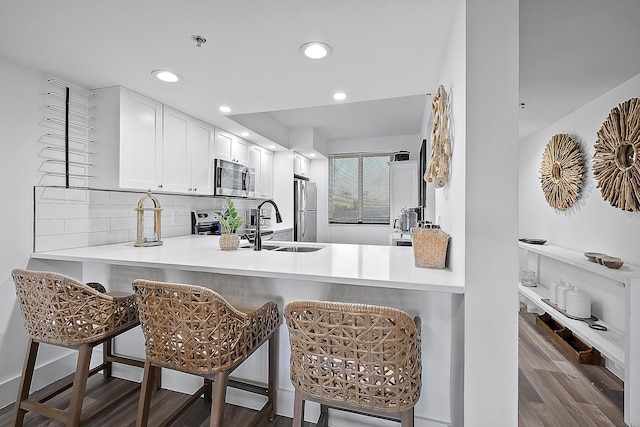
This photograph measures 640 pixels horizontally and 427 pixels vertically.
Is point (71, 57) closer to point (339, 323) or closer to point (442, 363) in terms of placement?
point (339, 323)

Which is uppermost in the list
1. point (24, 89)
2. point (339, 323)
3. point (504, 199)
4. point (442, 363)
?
point (24, 89)

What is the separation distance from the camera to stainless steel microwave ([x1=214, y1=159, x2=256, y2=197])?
3.36 meters

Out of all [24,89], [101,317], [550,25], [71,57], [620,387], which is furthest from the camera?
[620,387]

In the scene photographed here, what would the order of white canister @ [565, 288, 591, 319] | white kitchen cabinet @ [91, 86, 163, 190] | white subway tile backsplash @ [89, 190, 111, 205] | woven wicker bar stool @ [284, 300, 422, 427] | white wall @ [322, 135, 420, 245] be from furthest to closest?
white wall @ [322, 135, 420, 245], white canister @ [565, 288, 591, 319], white subway tile backsplash @ [89, 190, 111, 205], white kitchen cabinet @ [91, 86, 163, 190], woven wicker bar stool @ [284, 300, 422, 427]

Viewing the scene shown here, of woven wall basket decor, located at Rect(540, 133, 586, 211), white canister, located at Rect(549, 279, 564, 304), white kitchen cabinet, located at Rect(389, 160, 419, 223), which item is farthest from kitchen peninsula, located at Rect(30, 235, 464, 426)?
white kitchen cabinet, located at Rect(389, 160, 419, 223)

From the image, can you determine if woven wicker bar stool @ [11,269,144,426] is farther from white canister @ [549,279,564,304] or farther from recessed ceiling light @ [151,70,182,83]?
white canister @ [549,279,564,304]

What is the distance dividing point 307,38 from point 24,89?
1.83 m

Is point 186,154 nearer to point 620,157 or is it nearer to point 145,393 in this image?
point 145,393

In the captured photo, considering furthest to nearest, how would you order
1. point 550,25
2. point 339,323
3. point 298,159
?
1. point 298,159
2. point 550,25
3. point 339,323

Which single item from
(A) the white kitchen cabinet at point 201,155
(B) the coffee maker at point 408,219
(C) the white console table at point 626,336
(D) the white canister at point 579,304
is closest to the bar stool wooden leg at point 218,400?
(A) the white kitchen cabinet at point 201,155

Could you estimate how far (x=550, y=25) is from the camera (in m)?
1.69

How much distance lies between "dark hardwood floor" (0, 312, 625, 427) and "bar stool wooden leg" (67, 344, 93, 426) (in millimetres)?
250

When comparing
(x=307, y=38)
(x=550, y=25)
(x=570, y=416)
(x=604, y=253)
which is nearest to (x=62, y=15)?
(x=307, y=38)

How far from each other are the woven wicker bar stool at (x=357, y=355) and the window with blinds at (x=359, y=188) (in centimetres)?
460
